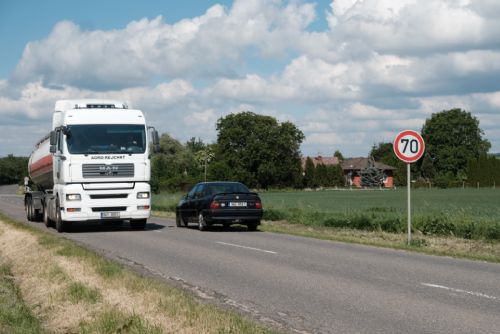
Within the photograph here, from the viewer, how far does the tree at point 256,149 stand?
4373 inches

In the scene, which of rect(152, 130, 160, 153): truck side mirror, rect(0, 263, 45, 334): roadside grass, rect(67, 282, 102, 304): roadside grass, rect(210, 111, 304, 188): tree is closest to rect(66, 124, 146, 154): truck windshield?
rect(152, 130, 160, 153): truck side mirror

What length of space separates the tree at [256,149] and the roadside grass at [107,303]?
96821 millimetres

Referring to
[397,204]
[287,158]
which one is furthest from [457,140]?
[397,204]

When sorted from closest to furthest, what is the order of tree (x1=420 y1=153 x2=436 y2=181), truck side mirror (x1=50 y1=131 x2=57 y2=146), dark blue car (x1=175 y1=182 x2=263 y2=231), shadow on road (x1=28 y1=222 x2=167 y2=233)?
truck side mirror (x1=50 y1=131 x2=57 y2=146) < dark blue car (x1=175 y1=182 x2=263 y2=231) < shadow on road (x1=28 y1=222 x2=167 y2=233) < tree (x1=420 y1=153 x2=436 y2=181)

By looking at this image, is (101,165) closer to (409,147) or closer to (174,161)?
(409,147)

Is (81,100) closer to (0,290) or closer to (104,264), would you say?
(104,264)

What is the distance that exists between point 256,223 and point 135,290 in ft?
47.3

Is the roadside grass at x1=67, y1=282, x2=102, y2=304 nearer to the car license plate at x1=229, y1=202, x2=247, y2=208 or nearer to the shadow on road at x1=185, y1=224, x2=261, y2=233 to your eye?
the car license plate at x1=229, y1=202, x2=247, y2=208

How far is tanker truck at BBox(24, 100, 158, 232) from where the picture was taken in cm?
2167

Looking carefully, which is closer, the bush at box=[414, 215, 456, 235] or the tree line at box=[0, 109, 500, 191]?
the bush at box=[414, 215, 456, 235]

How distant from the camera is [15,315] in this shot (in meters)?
7.89

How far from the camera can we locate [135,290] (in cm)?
931

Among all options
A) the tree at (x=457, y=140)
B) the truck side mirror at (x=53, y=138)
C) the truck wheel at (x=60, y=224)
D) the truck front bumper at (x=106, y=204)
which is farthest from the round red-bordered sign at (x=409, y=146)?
the tree at (x=457, y=140)

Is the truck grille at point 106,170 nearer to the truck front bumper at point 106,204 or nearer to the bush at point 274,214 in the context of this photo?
the truck front bumper at point 106,204
